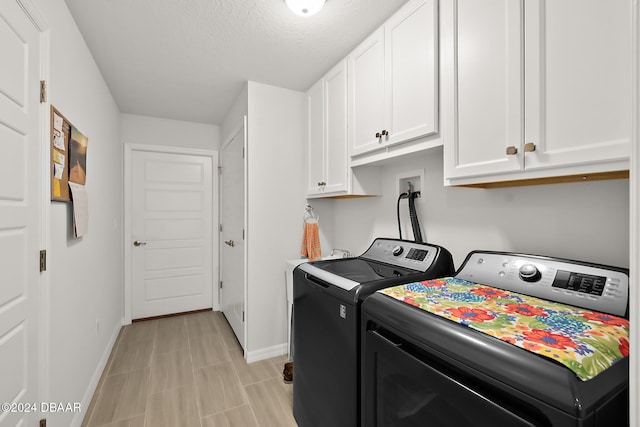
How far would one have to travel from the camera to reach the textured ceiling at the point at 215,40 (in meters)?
1.58

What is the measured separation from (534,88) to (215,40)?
5.96 ft

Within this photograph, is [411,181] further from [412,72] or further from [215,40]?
[215,40]

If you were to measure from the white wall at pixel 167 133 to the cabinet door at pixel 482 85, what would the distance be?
314 centimetres

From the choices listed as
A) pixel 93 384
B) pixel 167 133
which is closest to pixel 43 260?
pixel 93 384

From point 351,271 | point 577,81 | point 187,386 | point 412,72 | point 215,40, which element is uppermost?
point 215,40

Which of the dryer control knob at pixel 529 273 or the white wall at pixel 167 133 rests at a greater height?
the white wall at pixel 167 133

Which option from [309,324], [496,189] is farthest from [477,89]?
[309,324]

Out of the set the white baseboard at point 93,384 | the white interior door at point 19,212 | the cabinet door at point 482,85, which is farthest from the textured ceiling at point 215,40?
the white baseboard at point 93,384

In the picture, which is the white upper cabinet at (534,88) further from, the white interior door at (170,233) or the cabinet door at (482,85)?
the white interior door at (170,233)

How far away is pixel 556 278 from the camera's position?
1.01 m

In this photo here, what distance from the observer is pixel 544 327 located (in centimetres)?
76

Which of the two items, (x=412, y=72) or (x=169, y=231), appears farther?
(x=169, y=231)

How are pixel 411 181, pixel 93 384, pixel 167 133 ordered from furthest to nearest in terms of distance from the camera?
pixel 167 133, pixel 93 384, pixel 411 181

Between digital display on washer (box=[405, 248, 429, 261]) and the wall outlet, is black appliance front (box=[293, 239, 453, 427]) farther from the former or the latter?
the wall outlet
